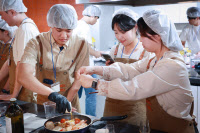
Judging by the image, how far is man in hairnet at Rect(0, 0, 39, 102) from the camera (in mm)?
2242

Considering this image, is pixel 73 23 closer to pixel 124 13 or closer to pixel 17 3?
pixel 124 13

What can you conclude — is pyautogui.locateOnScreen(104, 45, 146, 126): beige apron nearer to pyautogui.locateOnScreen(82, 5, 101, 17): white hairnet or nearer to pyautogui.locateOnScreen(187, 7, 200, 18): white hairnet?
pyautogui.locateOnScreen(82, 5, 101, 17): white hairnet

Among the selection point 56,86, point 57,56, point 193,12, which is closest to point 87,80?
point 56,86

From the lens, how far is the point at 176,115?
1504 millimetres

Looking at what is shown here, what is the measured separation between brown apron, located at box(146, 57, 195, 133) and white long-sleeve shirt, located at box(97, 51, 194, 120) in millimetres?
31

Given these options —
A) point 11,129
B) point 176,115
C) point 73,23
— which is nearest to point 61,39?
point 73,23

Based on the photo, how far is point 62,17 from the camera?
1953mm

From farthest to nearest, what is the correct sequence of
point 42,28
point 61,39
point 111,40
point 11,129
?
point 111,40 → point 42,28 → point 61,39 → point 11,129

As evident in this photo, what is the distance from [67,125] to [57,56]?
862 millimetres

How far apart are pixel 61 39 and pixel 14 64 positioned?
0.84 meters

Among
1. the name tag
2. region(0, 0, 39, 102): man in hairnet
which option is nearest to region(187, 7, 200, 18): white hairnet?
region(0, 0, 39, 102): man in hairnet

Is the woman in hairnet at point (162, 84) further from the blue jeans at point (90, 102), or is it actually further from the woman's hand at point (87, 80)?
the blue jeans at point (90, 102)

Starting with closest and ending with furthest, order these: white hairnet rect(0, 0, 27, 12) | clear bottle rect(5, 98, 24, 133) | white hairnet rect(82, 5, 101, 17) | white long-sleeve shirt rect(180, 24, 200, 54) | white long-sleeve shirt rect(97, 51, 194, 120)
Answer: clear bottle rect(5, 98, 24, 133) → white long-sleeve shirt rect(97, 51, 194, 120) → white hairnet rect(0, 0, 27, 12) → white hairnet rect(82, 5, 101, 17) → white long-sleeve shirt rect(180, 24, 200, 54)

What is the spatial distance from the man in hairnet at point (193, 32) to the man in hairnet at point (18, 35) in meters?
3.39
